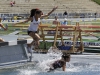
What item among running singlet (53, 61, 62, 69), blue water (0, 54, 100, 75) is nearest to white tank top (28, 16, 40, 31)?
blue water (0, 54, 100, 75)

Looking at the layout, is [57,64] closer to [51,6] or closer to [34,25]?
[34,25]

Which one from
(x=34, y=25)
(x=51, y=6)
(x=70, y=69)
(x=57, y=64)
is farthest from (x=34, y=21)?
(x=51, y=6)

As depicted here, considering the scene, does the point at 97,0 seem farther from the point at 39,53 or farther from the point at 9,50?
the point at 9,50

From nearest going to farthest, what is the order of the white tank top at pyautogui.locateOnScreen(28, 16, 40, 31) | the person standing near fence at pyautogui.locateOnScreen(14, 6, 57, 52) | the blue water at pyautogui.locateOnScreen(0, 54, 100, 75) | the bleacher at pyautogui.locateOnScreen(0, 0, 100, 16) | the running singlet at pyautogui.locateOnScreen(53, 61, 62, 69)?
the running singlet at pyautogui.locateOnScreen(53, 61, 62, 69) < the blue water at pyautogui.locateOnScreen(0, 54, 100, 75) < the person standing near fence at pyautogui.locateOnScreen(14, 6, 57, 52) < the white tank top at pyautogui.locateOnScreen(28, 16, 40, 31) < the bleacher at pyautogui.locateOnScreen(0, 0, 100, 16)

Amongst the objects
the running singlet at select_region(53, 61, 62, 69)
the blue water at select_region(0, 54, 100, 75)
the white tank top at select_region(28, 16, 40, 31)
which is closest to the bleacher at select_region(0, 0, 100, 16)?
the blue water at select_region(0, 54, 100, 75)

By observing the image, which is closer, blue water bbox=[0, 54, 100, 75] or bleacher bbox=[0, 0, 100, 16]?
blue water bbox=[0, 54, 100, 75]

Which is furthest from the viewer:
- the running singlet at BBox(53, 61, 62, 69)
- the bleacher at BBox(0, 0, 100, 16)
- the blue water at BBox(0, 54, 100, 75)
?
the bleacher at BBox(0, 0, 100, 16)

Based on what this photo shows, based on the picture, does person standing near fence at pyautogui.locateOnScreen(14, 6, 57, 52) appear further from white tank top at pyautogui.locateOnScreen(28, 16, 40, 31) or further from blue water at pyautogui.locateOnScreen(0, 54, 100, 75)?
blue water at pyautogui.locateOnScreen(0, 54, 100, 75)

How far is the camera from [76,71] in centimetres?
1133

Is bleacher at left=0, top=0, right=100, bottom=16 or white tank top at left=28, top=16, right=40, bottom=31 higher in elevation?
white tank top at left=28, top=16, right=40, bottom=31

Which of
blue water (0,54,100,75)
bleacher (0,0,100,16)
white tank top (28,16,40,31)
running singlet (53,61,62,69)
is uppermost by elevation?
white tank top (28,16,40,31)

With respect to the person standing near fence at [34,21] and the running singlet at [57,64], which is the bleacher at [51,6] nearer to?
the person standing near fence at [34,21]

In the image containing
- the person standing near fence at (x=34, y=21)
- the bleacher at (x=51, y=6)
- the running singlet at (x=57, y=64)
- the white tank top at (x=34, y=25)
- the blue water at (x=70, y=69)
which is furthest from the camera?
the bleacher at (x=51, y=6)

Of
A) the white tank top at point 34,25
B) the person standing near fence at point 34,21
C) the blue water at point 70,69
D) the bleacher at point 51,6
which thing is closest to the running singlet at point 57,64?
the blue water at point 70,69
